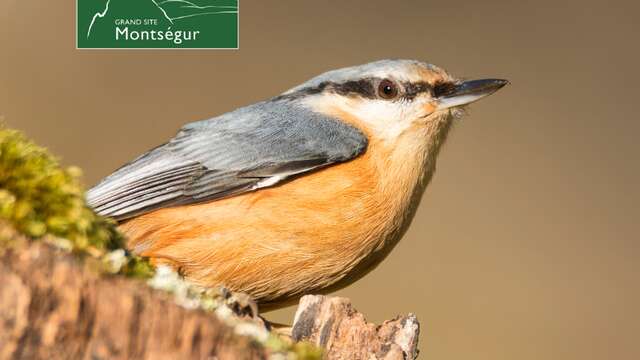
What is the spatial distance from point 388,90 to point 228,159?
737 mm

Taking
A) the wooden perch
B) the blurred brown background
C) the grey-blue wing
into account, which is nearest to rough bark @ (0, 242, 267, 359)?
the wooden perch

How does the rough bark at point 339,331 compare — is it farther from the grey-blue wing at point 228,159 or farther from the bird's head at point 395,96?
the bird's head at point 395,96

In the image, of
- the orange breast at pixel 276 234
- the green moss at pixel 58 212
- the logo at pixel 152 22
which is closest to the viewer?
the green moss at pixel 58 212

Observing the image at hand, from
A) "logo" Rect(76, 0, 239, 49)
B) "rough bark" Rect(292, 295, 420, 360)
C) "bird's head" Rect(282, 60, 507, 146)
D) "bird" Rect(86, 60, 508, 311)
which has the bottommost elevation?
"rough bark" Rect(292, 295, 420, 360)

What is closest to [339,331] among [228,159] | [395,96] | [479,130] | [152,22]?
[228,159]

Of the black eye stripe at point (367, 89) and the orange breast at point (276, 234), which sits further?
the black eye stripe at point (367, 89)

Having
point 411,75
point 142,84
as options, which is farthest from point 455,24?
point 411,75

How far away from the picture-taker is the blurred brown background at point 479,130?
21.1 feet

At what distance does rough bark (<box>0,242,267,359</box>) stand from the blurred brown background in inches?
149

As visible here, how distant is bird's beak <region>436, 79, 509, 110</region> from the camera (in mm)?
3930

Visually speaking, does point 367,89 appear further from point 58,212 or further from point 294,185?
point 58,212

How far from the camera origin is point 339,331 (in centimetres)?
252

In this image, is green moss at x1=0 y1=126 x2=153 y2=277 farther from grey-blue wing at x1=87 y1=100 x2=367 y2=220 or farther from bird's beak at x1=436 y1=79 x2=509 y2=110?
bird's beak at x1=436 y1=79 x2=509 y2=110

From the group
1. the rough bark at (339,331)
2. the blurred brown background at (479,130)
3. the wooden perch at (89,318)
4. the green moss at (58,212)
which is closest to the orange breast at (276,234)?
the rough bark at (339,331)
